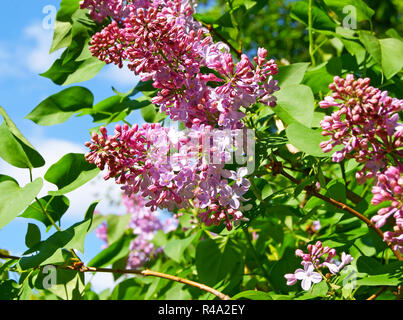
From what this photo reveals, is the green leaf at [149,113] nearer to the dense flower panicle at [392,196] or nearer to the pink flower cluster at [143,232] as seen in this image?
the dense flower panicle at [392,196]

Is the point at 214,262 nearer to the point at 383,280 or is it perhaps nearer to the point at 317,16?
the point at 383,280

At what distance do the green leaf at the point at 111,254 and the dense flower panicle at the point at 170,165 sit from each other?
0.59m

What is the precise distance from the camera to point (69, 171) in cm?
123

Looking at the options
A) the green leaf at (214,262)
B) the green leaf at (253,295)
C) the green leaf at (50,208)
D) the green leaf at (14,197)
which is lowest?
the green leaf at (214,262)

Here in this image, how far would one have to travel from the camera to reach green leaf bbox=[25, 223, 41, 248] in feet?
4.23

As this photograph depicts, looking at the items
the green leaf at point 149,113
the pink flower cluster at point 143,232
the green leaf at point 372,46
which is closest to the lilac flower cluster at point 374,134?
the green leaf at point 372,46

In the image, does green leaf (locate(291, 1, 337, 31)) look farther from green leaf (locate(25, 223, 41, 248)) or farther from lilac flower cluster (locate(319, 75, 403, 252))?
green leaf (locate(25, 223, 41, 248))

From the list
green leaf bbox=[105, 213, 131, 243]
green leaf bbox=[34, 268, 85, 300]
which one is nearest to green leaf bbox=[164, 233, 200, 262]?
green leaf bbox=[105, 213, 131, 243]

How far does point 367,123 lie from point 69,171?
73 centimetres

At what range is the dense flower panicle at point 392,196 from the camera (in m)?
0.80

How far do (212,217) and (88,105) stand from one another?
660mm

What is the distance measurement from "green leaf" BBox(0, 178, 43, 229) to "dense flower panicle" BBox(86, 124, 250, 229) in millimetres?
179

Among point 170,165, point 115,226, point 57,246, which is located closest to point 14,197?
point 57,246
